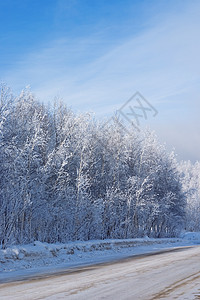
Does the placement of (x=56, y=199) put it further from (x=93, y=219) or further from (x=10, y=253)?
(x=10, y=253)

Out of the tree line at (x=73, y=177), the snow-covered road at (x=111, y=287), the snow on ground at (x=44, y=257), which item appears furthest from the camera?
the tree line at (x=73, y=177)

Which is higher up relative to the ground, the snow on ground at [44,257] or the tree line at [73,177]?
the tree line at [73,177]

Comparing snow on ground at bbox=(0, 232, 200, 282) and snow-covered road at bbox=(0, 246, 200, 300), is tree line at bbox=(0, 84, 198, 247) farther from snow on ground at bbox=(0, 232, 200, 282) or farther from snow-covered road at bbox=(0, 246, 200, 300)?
snow-covered road at bbox=(0, 246, 200, 300)

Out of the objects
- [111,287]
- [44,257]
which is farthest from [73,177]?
[111,287]

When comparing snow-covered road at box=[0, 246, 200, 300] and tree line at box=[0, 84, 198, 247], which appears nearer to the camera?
snow-covered road at box=[0, 246, 200, 300]

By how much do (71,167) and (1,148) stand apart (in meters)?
11.5

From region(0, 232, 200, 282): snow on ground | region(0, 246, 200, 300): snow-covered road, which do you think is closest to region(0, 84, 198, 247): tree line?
region(0, 232, 200, 282): snow on ground

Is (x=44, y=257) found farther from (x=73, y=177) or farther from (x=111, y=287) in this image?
(x=73, y=177)

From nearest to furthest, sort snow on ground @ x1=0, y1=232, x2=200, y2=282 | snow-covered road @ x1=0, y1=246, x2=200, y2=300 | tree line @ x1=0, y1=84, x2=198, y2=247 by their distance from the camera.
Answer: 1. snow-covered road @ x1=0, y1=246, x2=200, y2=300
2. snow on ground @ x1=0, y1=232, x2=200, y2=282
3. tree line @ x1=0, y1=84, x2=198, y2=247

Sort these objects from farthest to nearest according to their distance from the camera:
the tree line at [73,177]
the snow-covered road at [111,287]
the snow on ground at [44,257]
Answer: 1. the tree line at [73,177]
2. the snow on ground at [44,257]
3. the snow-covered road at [111,287]

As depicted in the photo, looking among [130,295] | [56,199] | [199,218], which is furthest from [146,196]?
[199,218]

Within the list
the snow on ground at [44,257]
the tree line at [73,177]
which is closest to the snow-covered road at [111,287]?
the snow on ground at [44,257]

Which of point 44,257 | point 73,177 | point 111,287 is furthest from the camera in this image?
point 73,177

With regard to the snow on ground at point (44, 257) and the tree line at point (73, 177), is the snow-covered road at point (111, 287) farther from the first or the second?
the tree line at point (73, 177)
